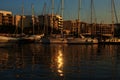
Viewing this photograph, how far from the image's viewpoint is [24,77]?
661 inches

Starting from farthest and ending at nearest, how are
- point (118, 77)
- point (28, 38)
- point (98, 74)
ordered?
point (28, 38)
point (98, 74)
point (118, 77)

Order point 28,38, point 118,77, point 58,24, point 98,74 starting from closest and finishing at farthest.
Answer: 1. point 118,77
2. point 98,74
3. point 28,38
4. point 58,24

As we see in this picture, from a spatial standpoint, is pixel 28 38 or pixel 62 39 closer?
pixel 62 39

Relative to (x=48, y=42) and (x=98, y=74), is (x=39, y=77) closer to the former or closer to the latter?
(x=98, y=74)

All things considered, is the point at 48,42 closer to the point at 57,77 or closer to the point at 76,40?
the point at 76,40

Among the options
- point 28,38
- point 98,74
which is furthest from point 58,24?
point 98,74

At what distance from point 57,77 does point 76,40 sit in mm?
66736

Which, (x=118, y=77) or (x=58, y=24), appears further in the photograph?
(x=58, y=24)

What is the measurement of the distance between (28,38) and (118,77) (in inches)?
3220

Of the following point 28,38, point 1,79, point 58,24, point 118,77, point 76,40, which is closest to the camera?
point 1,79

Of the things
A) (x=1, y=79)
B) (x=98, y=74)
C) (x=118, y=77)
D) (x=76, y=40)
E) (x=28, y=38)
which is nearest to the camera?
(x=1, y=79)

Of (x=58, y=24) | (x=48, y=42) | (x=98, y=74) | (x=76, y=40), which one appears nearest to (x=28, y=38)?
(x=48, y=42)

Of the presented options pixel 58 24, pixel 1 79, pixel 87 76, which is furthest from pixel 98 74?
pixel 58 24

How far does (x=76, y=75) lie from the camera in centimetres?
1770
